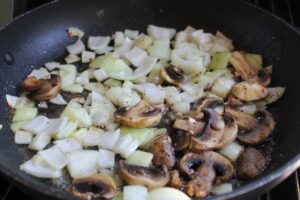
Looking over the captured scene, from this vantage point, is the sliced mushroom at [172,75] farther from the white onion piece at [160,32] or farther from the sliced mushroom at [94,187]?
the sliced mushroom at [94,187]

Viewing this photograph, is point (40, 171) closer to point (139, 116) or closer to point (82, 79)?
point (139, 116)

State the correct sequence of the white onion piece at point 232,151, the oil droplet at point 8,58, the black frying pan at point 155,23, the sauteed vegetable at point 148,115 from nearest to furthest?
the sauteed vegetable at point 148,115
the white onion piece at point 232,151
the black frying pan at point 155,23
the oil droplet at point 8,58

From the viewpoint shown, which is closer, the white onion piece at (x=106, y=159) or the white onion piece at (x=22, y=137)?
the white onion piece at (x=106, y=159)

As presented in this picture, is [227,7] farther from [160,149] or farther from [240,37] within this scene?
[160,149]

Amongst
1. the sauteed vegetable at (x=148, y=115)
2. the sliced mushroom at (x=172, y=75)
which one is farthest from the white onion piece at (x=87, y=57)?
the sliced mushroom at (x=172, y=75)

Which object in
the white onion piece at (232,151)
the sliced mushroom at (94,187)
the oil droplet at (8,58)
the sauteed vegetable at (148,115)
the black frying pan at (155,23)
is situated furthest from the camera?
the oil droplet at (8,58)

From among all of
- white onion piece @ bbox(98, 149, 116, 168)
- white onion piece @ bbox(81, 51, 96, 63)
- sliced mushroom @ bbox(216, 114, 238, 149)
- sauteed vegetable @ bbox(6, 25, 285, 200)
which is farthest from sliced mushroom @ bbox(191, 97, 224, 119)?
white onion piece @ bbox(81, 51, 96, 63)

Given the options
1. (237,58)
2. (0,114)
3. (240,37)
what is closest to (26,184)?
(0,114)
